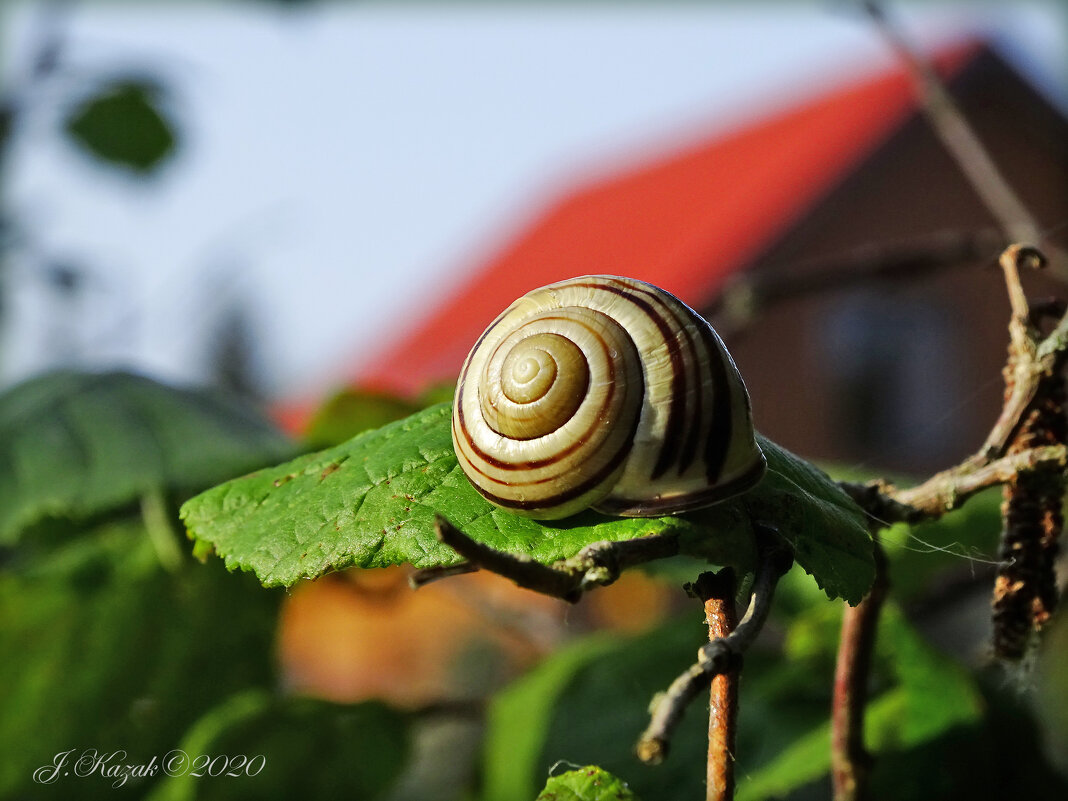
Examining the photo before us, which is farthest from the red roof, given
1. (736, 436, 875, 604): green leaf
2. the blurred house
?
(736, 436, 875, 604): green leaf

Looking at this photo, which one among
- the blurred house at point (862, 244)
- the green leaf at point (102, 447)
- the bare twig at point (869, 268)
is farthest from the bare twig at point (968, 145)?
the blurred house at point (862, 244)

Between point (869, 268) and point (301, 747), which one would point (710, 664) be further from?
point (301, 747)


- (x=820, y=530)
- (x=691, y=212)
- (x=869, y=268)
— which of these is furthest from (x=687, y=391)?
(x=691, y=212)

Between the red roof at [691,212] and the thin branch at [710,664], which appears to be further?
the red roof at [691,212]

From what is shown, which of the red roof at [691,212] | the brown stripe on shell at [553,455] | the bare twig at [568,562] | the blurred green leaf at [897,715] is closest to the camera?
the bare twig at [568,562]

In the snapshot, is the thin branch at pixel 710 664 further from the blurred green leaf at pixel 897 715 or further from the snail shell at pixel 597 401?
the blurred green leaf at pixel 897 715

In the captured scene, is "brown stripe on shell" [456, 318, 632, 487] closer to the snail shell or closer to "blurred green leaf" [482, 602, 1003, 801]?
the snail shell

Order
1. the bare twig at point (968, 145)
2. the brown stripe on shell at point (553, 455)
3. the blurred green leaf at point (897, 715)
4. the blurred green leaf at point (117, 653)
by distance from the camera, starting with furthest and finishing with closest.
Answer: the blurred green leaf at point (117, 653)
the bare twig at point (968, 145)
the blurred green leaf at point (897, 715)
the brown stripe on shell at point (553, 455)
